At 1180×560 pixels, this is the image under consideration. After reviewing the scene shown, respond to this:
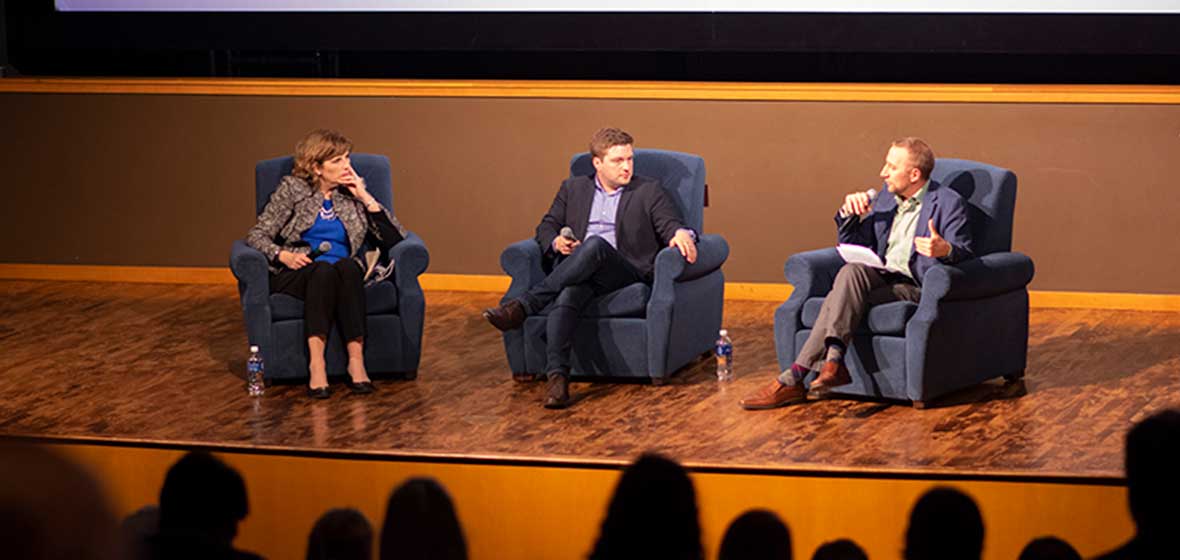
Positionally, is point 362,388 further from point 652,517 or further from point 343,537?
point 652,517

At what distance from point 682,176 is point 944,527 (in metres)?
3.14

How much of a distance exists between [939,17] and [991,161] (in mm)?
712

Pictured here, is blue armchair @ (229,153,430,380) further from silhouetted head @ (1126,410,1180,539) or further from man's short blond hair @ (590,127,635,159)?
silhouetted head @ (1126,410,1180,539)

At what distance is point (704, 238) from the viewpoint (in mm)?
5844

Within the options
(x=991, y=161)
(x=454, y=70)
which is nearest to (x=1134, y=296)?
(x=991, y=161)

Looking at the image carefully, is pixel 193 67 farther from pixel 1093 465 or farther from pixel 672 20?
pixel 1093 465

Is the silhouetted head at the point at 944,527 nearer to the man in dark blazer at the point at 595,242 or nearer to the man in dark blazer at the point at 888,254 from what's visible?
the man in dark blazer at the point at 888,254

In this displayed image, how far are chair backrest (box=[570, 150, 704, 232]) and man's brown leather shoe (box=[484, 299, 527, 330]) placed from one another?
786 mm

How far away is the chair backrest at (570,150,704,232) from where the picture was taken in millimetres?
5801

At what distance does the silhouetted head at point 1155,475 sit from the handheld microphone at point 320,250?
357 centimetres

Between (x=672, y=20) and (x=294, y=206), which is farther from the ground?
(x=672, y=20)

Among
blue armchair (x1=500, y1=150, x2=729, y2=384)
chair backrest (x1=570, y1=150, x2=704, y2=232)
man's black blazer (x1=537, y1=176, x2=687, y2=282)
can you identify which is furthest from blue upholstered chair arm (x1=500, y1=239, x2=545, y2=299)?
chair backrest (x1=570, y1=150, x2=704, y2=232)

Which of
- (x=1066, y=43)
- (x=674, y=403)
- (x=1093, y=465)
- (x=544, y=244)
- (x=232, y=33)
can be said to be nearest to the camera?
(x=1093, y=465)

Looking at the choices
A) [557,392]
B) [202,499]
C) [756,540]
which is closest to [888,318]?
[557,392]
